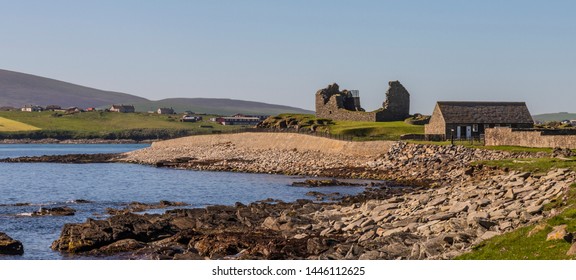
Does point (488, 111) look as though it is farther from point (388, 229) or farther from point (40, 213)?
point (388, 229)

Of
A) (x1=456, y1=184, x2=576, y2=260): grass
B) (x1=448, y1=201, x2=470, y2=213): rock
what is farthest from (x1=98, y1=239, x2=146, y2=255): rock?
(x1=456, y1=184, x2=576, y2=260): grass

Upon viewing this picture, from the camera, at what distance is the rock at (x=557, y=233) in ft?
73.2

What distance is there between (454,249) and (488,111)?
54092 millimetres

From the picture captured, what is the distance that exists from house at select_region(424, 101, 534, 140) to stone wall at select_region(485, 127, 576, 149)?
295 inches

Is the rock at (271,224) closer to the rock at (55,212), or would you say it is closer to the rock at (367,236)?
the rock at (367,236)

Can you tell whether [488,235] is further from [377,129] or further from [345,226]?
[377,129]

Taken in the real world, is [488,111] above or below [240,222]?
above

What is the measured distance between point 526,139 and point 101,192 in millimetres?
29802

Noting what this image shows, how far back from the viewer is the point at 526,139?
205 feet

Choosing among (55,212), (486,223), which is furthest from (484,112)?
(486,223)

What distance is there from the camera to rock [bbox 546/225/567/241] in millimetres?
22308

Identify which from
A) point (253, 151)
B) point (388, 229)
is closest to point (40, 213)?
point (388, 229)

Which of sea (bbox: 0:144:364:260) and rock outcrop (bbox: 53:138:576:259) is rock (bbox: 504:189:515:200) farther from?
sea (bbox: 0:144:364:260)

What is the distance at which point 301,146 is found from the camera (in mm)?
89000
